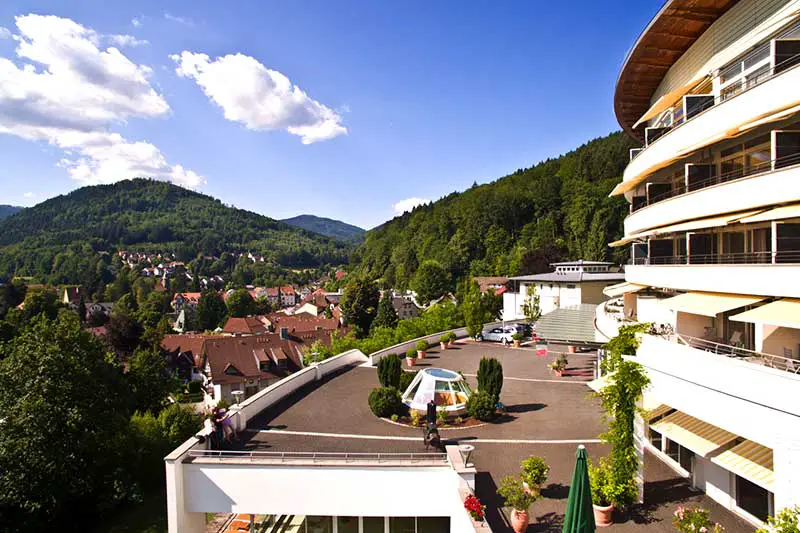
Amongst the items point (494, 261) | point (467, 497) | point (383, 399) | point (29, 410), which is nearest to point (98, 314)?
point (494, 261)

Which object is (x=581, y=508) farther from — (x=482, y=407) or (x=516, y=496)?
(x=482, y=407)

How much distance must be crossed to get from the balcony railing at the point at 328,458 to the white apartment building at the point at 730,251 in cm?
563

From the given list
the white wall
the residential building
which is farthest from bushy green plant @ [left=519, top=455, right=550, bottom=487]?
the residential building

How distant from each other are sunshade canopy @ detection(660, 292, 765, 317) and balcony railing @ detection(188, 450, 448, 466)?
293 inches

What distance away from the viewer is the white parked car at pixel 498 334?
36562mm

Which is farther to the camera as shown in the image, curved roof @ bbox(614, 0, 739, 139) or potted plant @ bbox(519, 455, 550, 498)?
curved roof @ bbox(614, 0, 739, 139)

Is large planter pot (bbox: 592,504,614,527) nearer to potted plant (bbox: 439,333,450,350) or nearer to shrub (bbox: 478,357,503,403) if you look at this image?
shrub (bbox: 478,357,503,403)

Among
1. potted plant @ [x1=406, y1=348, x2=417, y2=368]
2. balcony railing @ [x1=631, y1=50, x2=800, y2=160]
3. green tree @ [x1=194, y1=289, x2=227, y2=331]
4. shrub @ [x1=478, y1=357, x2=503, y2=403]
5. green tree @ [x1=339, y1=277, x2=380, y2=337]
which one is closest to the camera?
balcony railing @ [x1=631, y1=50, x2=800, y2=160]

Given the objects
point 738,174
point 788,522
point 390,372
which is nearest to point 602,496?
point 788,522

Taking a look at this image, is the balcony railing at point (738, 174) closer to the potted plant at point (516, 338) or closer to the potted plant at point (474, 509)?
the potted plant at point (474, 509)

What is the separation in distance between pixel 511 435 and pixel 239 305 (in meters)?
112

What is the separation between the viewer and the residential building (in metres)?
43.0

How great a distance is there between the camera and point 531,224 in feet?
359

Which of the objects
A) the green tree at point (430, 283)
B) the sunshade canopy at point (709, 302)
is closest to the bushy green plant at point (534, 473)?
the sunshade canopy at point (709, 302)
